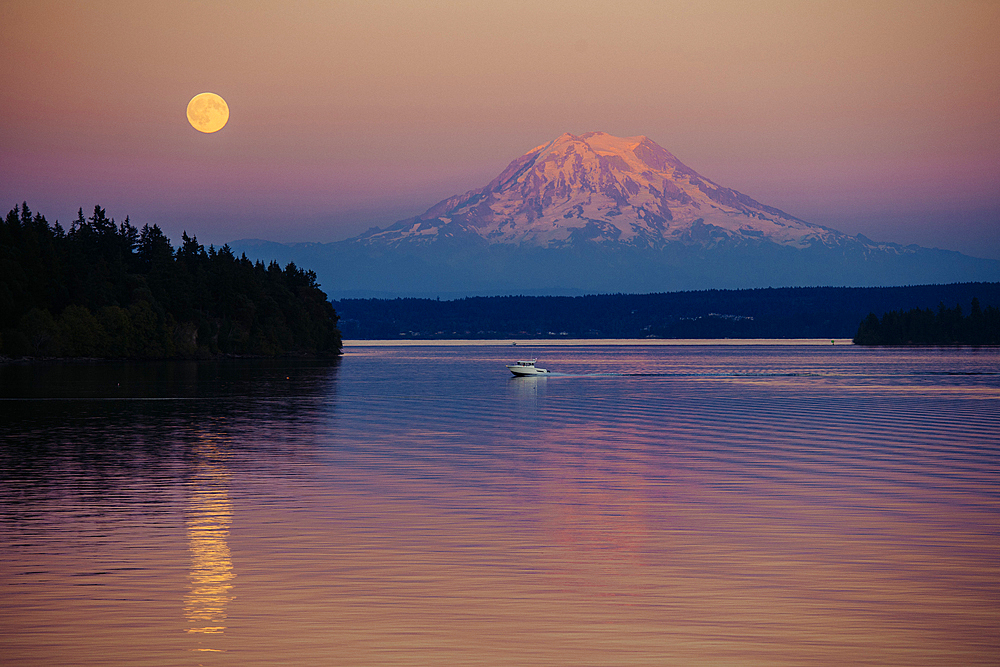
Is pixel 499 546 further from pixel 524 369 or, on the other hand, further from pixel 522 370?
pixel 524 369

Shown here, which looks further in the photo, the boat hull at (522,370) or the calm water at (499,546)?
the boat hull at (522,370)

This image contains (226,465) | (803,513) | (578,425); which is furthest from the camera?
(578,425)

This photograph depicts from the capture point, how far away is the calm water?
1839 centimetres

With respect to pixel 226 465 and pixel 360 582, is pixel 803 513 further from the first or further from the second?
pixel 226 465

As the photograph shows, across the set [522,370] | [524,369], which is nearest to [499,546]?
[522,370]

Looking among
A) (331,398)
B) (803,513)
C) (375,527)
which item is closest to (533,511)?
(375,527)

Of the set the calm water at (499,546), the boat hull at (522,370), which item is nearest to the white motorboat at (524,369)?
the boat hull at (522,370)

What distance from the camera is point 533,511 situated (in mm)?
33812

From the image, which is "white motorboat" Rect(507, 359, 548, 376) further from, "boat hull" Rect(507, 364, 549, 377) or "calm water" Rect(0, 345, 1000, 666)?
"calm water" Rect(0, 345, 1000, 666)

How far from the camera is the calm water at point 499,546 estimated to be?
60.3ft

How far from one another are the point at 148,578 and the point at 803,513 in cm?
1877

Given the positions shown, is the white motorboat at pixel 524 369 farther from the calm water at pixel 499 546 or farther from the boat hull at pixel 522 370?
the calm water at pixel 499 546

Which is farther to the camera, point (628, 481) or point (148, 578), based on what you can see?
point (628, 481)

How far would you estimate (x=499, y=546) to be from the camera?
27.5 m
